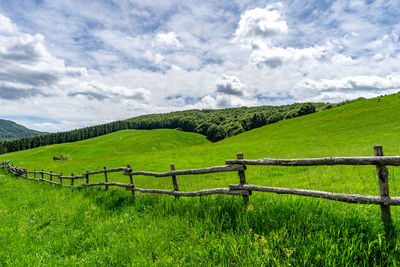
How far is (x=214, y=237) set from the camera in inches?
151

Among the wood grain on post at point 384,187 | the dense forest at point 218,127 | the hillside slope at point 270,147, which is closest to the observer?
the wood grain on post at point 384,187

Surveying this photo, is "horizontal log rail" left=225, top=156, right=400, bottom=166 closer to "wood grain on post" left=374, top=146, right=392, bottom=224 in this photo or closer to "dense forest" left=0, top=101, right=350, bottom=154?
"wood grain on post" left=374, top=146, right=392, bottom=224

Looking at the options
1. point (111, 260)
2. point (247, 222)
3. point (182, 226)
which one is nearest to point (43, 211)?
point (111, 260)

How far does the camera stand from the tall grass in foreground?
297cm

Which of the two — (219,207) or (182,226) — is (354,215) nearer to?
(219,207)

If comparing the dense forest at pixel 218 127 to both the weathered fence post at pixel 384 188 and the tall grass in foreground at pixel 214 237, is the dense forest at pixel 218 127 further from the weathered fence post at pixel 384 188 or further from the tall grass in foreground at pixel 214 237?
the tall grass in foreground at pixel 214 237

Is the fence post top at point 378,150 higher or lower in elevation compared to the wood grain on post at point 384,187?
higher

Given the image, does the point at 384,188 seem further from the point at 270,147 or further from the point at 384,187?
the point at 270,147

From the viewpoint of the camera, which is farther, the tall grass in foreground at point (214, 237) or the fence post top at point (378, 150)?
the fence post top at point (378, 150)

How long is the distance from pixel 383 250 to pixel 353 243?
393 mm

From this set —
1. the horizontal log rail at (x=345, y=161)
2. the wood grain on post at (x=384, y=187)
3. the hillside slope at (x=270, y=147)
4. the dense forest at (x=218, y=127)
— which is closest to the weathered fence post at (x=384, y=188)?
the wood grain on post at (x=384, y=187)

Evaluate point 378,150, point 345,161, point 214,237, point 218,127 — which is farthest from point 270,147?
point 218,127

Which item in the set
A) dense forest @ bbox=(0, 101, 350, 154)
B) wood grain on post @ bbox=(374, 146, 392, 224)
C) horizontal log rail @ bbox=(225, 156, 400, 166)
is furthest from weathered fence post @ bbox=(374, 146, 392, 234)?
dense forest @ bbox=(0, 101, 350, 154)

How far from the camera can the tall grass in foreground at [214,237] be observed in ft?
9.74
